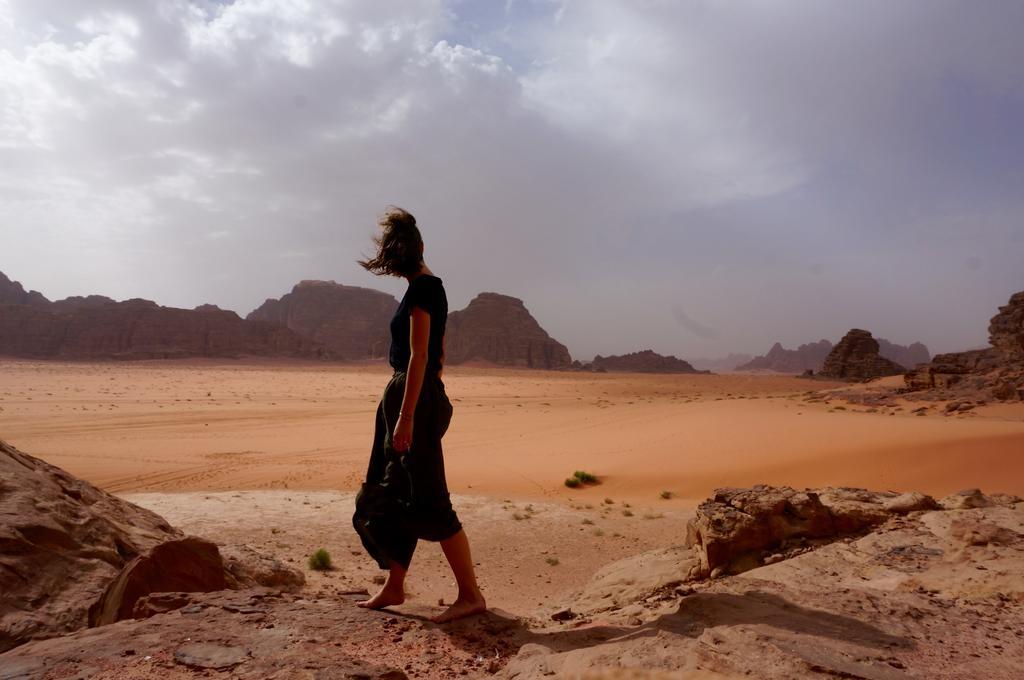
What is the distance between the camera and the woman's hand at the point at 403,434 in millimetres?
2805

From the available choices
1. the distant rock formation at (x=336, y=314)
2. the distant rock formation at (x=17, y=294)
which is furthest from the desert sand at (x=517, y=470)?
the distant rock formation at (x=17, y=294)

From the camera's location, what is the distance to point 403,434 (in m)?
2.80

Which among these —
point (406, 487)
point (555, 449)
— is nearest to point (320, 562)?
point (406, 487)

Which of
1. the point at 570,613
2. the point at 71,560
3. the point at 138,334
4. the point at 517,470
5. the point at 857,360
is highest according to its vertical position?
the point at 138,334

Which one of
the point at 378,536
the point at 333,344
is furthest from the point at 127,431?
the point at 333,344

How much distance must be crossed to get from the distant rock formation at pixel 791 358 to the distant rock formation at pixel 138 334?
349 feet

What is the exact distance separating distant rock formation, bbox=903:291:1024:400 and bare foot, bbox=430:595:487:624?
22.0m

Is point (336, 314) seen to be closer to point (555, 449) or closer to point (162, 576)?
point (555, 449)

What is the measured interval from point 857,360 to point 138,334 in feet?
279

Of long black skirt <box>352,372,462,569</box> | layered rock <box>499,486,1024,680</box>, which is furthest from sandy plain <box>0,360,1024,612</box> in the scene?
layered rock <box>499,486,1024,680</box>

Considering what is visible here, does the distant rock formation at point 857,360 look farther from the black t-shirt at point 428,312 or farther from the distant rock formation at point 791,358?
the distant rock formation at point 791,358

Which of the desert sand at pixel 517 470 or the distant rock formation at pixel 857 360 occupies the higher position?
the distant rock formation at pixel 857 360

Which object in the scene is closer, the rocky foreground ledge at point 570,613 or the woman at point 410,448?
the rocky foreground ledge at point 570,613

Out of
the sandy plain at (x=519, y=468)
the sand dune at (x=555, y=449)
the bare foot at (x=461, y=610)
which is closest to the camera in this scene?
the bare foot at (x=461, y=610)
